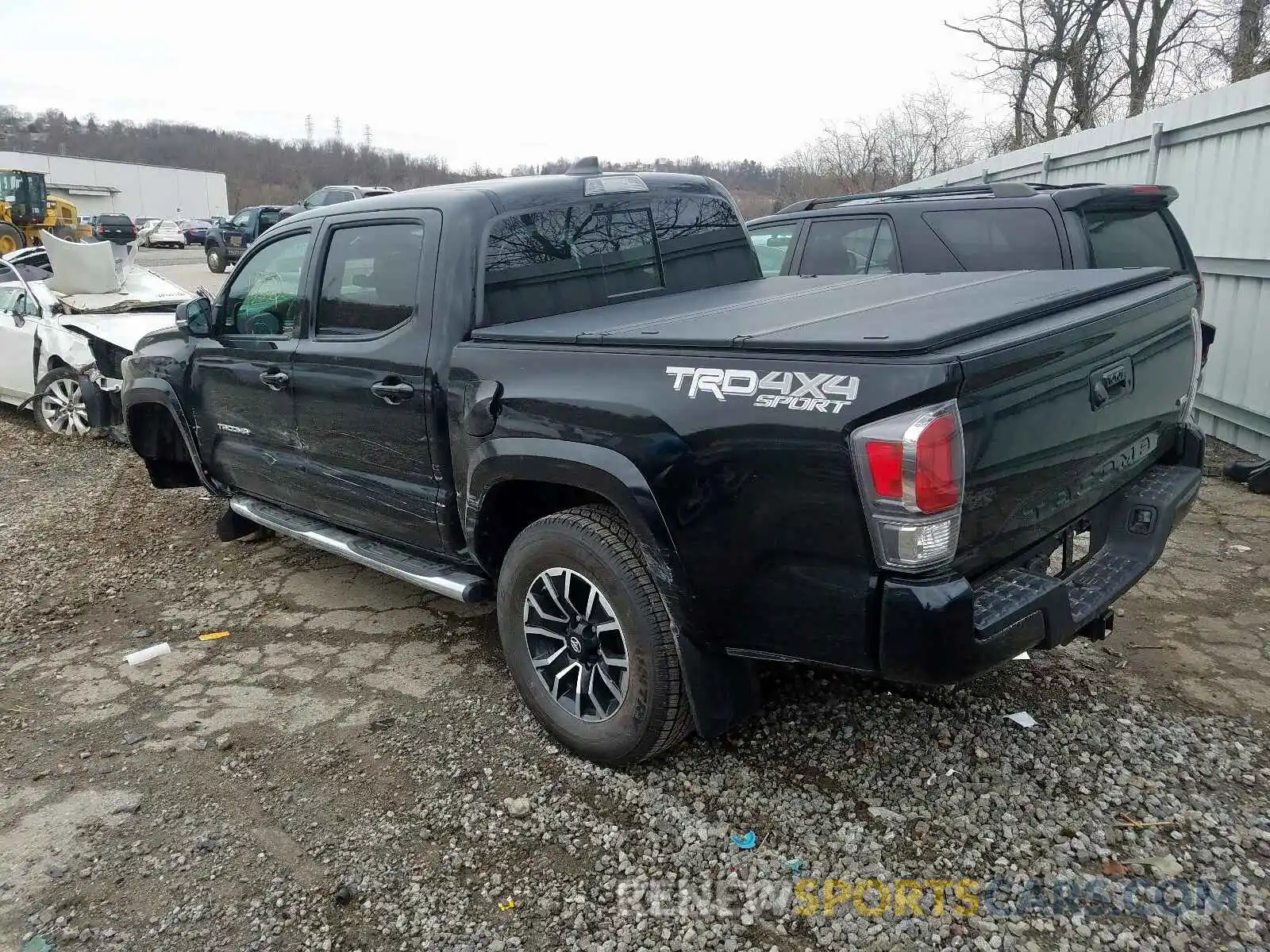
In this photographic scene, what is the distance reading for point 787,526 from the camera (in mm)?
2480

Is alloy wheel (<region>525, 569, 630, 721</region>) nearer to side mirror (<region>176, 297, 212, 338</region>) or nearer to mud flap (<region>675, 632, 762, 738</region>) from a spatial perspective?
mud flap (<region>675, 632, 762, 738</region>)

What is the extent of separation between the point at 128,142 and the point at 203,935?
13431cm

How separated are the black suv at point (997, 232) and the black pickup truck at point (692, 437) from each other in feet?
5.40

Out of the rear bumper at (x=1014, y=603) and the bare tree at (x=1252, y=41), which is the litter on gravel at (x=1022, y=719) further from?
the bare tree at (x=1252, y=41)

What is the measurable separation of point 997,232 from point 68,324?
7.83 metres

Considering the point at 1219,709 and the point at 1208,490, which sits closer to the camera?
the point at 1219,709

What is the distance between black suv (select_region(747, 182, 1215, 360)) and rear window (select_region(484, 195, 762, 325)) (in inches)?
64.5

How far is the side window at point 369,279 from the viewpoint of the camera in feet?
12.2

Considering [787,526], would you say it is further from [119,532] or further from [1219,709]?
[119,532]

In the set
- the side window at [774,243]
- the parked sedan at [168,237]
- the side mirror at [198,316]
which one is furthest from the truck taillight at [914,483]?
the parked sedan at [168,237]

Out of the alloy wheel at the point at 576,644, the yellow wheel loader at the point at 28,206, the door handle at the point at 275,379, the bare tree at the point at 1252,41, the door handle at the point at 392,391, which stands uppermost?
the bare tree at the point at 1252,41

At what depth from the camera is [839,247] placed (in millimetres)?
6215

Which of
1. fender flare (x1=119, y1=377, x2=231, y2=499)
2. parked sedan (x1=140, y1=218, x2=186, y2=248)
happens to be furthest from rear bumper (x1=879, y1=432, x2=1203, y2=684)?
parked sedan (x1=140, y1=218, x2=186, y2=248)

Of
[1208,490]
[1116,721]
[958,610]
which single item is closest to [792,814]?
[958,610]
